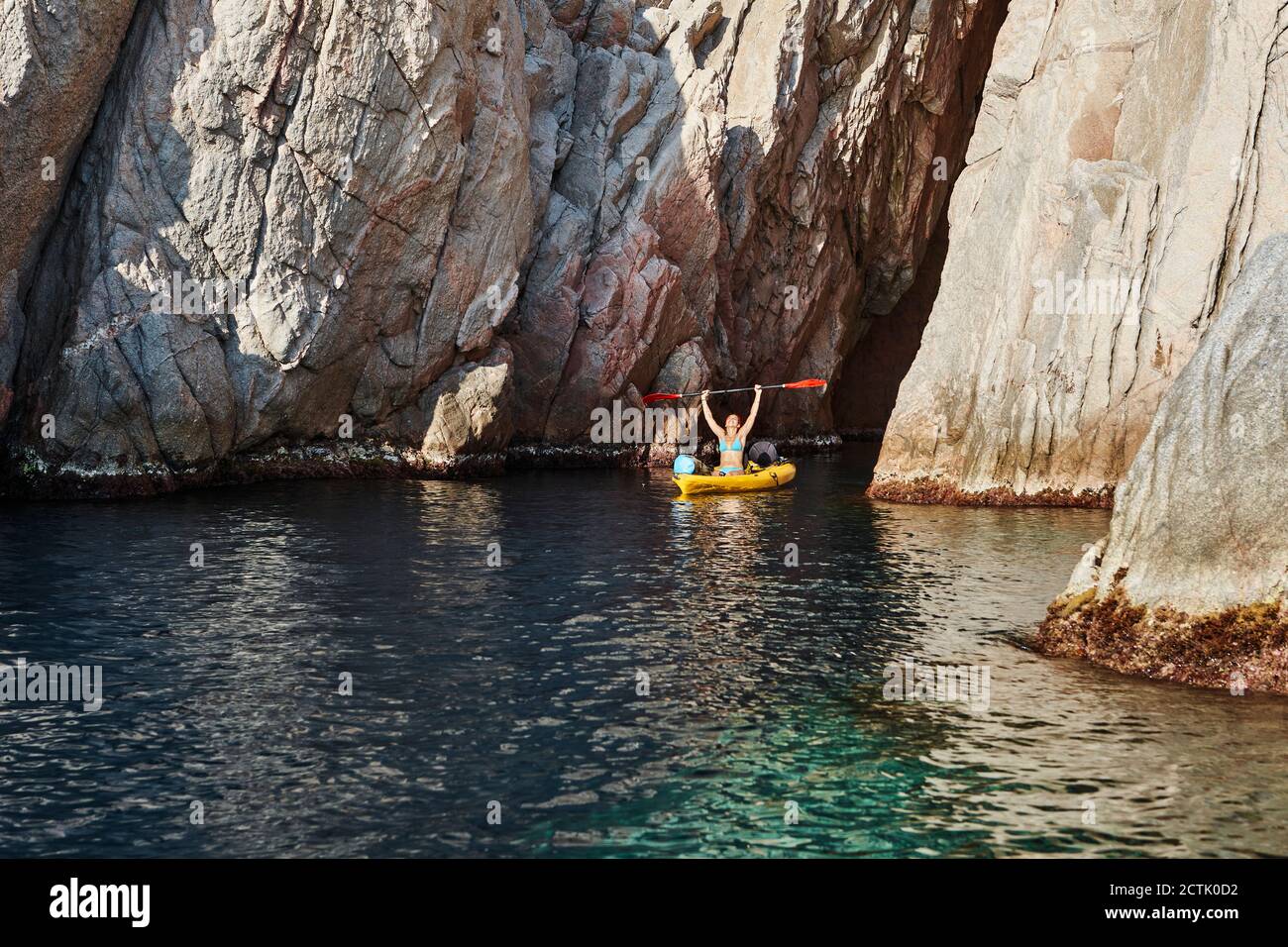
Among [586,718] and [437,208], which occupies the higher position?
[437,208]

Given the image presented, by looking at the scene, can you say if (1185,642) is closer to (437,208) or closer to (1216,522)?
(1216,522)

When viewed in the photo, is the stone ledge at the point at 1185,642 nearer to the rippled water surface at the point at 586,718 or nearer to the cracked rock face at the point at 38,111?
the rippled water surface at the point at 586,718

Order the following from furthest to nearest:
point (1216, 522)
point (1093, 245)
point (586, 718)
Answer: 1. point (1093, 245)
2. point (1216, 522)
3. point (586, 718)

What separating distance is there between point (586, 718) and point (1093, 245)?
25.2 m

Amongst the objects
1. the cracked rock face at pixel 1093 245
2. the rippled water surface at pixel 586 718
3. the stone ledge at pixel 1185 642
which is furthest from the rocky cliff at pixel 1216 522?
the cracked rock face at pixel 1093 245

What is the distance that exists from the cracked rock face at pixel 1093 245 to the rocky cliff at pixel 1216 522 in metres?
16.5

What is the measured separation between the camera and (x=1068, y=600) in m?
15.0

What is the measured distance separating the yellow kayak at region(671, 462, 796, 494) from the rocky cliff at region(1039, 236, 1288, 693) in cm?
2065

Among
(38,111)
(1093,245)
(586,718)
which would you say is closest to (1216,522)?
(586,718)

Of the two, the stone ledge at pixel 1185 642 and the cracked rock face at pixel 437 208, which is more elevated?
the cracked rock face at pixel 437 208

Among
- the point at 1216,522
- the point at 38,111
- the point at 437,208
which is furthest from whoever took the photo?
the point at 437,208

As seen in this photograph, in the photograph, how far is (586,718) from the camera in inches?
476

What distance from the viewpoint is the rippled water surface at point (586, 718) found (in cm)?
930

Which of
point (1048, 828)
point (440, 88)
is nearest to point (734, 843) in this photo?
point (1048, 828)
